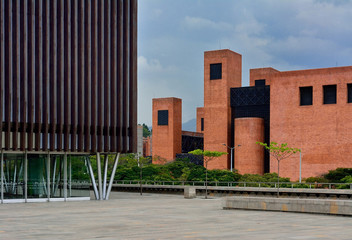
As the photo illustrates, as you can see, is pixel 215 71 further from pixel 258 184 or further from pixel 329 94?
pixel 258 184

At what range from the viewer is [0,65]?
126 feet

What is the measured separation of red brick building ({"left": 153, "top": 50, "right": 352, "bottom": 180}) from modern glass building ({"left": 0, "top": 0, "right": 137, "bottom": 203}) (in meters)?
38.1

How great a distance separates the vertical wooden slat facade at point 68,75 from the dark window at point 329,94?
3899 centimetres

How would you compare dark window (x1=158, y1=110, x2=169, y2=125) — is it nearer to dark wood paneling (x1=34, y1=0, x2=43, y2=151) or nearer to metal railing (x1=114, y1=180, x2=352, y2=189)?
metal railing (x1=114, y1=180, x2=352, y2=189)

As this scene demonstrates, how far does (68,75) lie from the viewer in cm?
4144

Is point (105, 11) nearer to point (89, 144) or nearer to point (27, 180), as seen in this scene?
point (89, 144)

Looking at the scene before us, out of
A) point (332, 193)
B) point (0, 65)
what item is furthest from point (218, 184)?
point (0, 65)

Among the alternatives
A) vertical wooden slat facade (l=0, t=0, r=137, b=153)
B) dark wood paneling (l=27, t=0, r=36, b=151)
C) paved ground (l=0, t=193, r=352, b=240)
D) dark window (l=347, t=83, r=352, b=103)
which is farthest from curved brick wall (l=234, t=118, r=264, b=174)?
paved ground (l=0, t=193, r=352, b=240)

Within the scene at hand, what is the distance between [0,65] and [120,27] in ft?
34.7

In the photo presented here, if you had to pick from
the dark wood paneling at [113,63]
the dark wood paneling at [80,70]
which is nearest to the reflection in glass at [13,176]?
the dark wood paneling at [80,70]

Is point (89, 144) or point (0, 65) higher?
point (0, 65)

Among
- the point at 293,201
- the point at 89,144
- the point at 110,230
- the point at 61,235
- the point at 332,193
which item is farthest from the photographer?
the point at 332,193

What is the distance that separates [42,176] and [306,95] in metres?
47.0

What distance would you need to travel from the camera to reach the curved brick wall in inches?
3319
